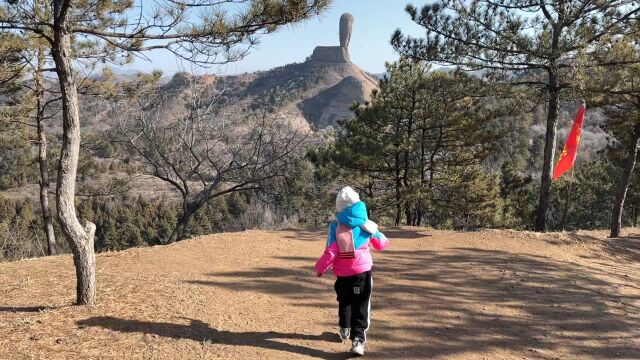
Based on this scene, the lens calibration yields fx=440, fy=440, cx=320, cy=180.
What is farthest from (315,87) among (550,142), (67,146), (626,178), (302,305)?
(67,146)

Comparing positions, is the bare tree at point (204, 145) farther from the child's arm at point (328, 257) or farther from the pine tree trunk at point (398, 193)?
the child's arm at point (328, 257)

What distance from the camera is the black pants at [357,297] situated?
3.68 m

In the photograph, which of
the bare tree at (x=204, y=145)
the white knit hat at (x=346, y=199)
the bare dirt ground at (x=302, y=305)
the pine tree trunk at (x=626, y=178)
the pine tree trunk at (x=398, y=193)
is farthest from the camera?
the pine tree trunk at (x=398, y=193)

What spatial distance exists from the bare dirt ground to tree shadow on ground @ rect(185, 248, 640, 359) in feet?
0.06

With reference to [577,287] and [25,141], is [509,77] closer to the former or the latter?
[577,287]

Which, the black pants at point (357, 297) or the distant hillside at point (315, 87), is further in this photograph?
the distant hillside at point (315, 87)

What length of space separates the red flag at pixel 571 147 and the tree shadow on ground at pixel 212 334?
21.1 ft

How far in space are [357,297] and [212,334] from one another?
1407mm

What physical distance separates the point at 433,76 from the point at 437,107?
6.52 feet

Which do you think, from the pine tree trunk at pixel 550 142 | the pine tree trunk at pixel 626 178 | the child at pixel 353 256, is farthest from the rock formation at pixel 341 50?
the child at pixel 353 256

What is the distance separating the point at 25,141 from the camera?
40.3 feet

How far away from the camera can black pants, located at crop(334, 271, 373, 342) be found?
3680 millimetres

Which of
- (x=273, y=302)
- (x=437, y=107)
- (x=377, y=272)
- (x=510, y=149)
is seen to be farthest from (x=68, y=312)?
(x=510, y=149)

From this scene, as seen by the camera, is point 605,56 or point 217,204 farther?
point 217,204
